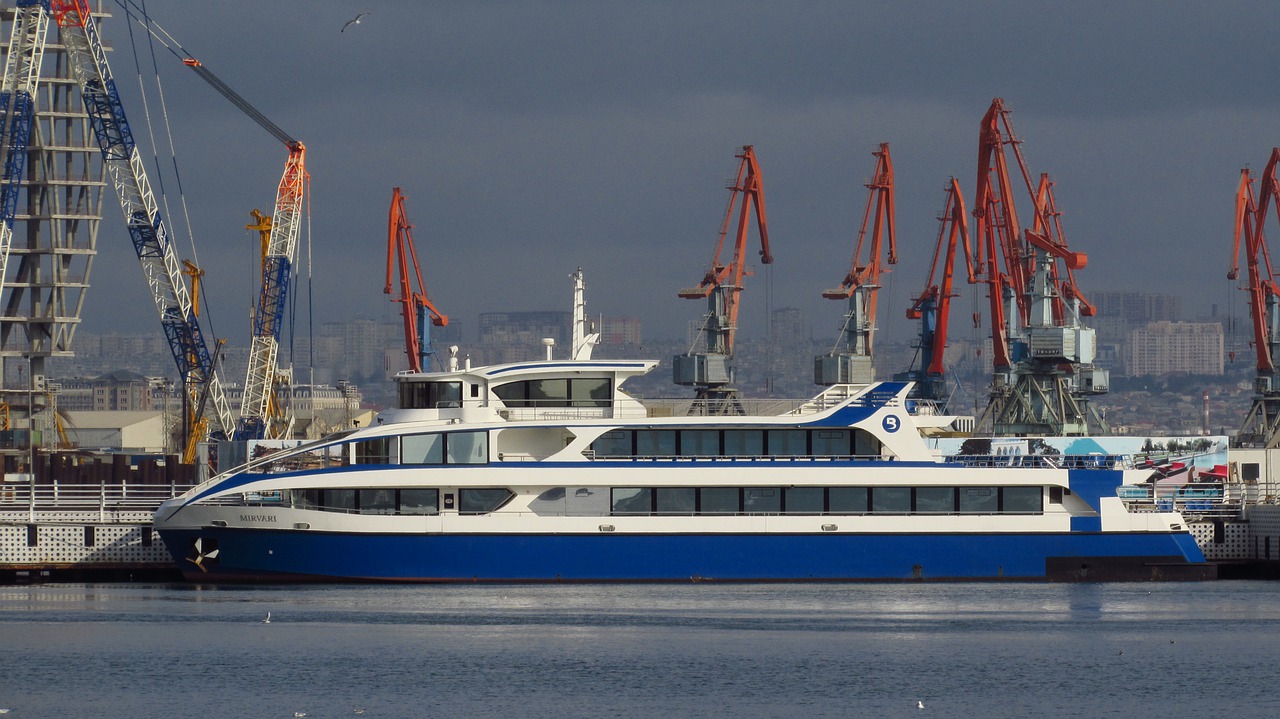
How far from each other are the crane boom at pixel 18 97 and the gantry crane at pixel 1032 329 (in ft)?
160

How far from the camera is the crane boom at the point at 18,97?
7950 cm

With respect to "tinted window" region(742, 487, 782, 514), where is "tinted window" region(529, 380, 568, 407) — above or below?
above

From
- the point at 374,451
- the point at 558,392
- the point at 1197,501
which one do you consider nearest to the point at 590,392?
the point at 558,392

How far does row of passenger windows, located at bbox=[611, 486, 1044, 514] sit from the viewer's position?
148 ft

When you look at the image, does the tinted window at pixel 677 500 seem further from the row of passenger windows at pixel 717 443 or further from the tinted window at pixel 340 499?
the tinted window at pixel 340 499

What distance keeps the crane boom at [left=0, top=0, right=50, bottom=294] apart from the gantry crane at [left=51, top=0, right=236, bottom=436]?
3003 millimetres

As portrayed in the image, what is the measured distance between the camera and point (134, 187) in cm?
8625

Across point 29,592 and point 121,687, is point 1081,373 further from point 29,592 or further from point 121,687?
point 121,687

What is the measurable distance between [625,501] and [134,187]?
159 ft

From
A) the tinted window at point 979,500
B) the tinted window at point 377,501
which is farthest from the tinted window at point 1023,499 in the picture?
the tinted window at point 377,501

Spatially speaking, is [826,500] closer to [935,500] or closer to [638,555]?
[935,500]

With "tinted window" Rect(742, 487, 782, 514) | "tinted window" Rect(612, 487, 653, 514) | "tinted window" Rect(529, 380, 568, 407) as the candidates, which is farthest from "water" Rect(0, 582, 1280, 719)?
"tinted window" Rect(529, 380, 568, 407)

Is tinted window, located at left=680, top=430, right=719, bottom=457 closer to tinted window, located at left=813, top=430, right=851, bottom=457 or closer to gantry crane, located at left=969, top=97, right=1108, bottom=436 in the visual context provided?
tinted window, located at left=813, top=430, right=851, bottom=457

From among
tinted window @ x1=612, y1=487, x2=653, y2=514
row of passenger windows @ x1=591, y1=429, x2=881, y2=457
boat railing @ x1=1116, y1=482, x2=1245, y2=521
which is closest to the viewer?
tinted window @ x1=612, y1=487, x2=653, y2=514
